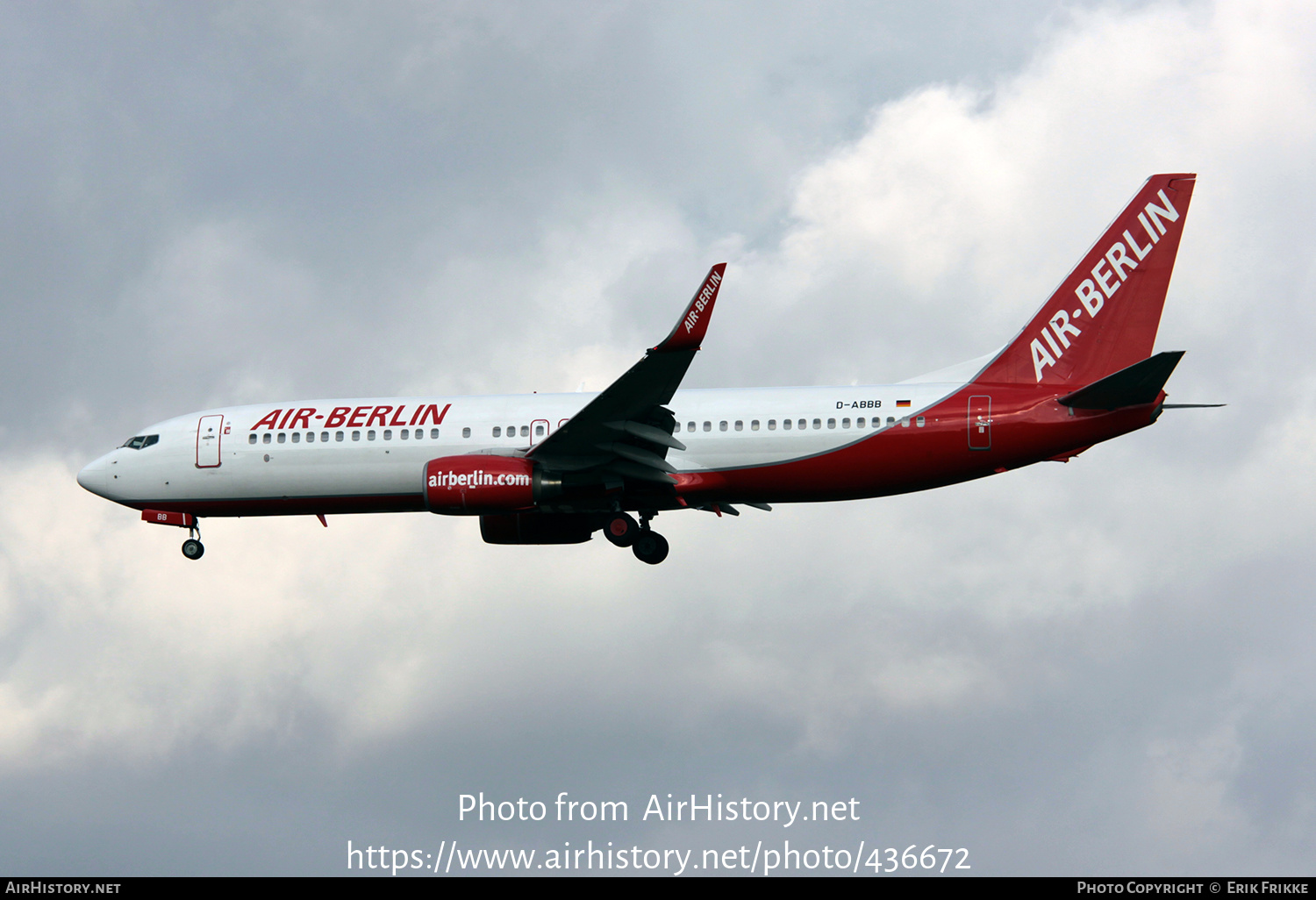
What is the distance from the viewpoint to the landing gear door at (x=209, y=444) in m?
34.3

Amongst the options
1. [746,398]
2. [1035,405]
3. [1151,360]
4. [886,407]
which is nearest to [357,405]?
[746,398]

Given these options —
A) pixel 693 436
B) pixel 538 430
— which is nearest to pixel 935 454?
pixel 693 436

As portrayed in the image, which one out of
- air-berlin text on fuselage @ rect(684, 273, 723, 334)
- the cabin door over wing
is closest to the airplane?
the cabin door over wing

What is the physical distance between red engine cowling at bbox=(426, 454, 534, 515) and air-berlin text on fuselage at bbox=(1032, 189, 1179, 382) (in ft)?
37.8

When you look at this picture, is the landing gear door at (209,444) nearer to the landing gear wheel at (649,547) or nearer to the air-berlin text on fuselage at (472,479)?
the air-berlin text on fuselage at (472,479)

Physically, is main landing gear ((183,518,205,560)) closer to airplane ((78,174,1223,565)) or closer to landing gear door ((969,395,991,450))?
airplane ((78,174,1223,565))

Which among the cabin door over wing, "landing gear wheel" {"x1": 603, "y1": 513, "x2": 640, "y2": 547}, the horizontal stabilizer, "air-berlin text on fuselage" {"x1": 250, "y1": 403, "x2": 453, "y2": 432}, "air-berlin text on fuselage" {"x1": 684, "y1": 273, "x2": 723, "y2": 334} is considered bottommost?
the horizontal stabilizer

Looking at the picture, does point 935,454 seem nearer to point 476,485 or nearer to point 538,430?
point 538,430

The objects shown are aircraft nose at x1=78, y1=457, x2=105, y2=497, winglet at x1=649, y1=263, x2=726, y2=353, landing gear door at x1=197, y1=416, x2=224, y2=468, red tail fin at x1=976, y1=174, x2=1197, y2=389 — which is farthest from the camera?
aircraft nose at x1=78, y1=457, x2=105, y2=497

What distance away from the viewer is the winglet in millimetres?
26672

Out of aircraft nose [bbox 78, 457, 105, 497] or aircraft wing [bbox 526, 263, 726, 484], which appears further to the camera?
aircraft nose [bbox 78, 457, 105, 497]

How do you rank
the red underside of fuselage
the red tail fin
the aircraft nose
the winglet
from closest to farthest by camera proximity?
the winglet < the red underside of fuselage < the red tail fin < the aircraft nose

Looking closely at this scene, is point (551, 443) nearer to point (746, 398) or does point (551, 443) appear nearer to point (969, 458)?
point (746, 398)

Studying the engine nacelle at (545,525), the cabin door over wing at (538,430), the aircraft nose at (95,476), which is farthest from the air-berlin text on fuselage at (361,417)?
the aircraft nose at (95,476)
